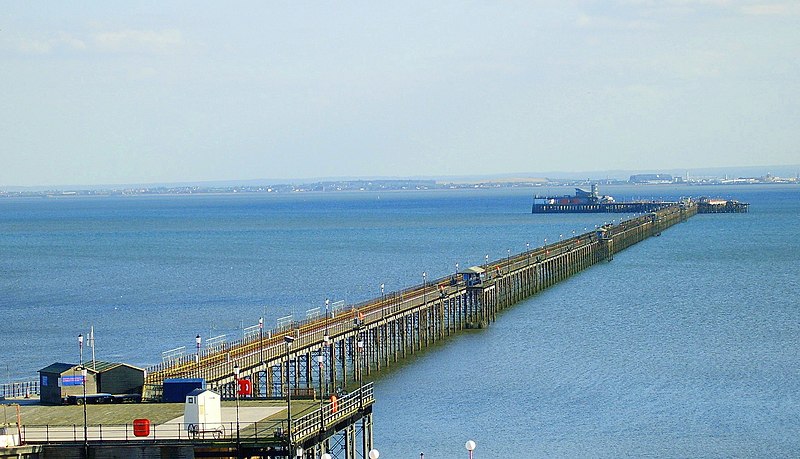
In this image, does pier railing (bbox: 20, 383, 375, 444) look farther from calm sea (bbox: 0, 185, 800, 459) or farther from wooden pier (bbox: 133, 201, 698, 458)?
calm sea (bbox: 0, 185, 800, 459)

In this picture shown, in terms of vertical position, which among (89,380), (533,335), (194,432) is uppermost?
(89,380)

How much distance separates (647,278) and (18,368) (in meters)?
61.7

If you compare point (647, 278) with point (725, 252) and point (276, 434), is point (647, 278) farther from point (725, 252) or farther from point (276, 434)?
point (276, 434)

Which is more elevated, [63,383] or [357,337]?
[63,383]

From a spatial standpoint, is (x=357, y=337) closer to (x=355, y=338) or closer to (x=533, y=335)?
(x=355, y=338)

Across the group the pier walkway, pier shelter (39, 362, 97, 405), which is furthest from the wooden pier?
pier shelter (39, 362, 97, 405)

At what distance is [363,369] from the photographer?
64.4 meters

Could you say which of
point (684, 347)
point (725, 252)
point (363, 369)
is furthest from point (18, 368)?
point (725, 252)

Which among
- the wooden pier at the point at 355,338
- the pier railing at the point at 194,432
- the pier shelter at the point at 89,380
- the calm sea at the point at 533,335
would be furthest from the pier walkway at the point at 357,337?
the pier railing at the point at 194,432

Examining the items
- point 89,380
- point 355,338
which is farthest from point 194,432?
point 355,338

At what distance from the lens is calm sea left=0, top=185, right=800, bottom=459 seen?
4997 centimetres

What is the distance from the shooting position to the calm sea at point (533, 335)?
164 feet

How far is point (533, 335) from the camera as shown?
251ft

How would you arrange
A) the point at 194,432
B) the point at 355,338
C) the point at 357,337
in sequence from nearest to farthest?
the point at 194,432, the point at 355,338, the point at 357,337
